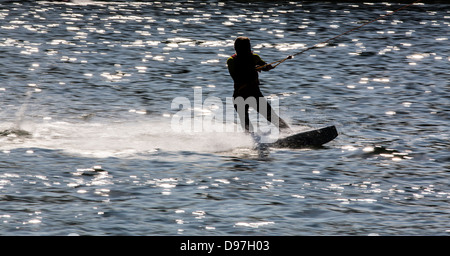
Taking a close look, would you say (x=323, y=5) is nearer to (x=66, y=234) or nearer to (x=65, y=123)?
(x=65, y=123)

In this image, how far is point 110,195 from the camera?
1215 cm

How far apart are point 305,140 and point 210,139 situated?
198cm

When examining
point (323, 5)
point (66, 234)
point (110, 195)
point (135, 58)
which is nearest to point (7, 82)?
point (135, 58)

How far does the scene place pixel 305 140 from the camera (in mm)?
15375

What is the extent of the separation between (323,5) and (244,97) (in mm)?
27946

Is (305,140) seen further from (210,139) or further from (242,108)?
(210,139)

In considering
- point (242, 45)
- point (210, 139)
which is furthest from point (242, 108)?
point (242, 45)

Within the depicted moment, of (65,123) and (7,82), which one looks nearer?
(65,123)

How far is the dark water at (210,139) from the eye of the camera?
11211 millimetres

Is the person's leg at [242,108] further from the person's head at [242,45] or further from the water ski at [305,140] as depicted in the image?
the person's head at [242,45]

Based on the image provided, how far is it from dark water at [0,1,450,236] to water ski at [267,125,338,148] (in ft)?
1.00

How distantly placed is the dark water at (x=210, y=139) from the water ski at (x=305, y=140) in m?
0.30

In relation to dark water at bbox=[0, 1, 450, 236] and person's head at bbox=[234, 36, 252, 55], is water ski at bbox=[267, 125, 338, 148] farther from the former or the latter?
person's head at bbox=[234, 36, 252, 55]

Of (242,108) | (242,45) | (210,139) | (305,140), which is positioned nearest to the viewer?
(242,45)
